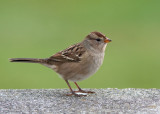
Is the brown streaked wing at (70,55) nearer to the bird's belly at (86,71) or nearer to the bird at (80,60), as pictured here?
the bird at (80,60)

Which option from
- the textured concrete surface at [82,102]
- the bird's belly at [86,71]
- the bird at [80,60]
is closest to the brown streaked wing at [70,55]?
Answer: the bird at [80,60]

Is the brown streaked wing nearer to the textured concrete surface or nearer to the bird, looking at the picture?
the bird

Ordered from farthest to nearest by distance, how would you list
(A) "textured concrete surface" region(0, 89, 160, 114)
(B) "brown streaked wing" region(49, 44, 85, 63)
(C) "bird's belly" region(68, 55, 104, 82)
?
(B) "brown streaked wing" region(49, 44, 85, 63) < (C) "bird's belly" region(68, 55, 104, 82) < (A) "textured concrete surface" region(0, 89, 160, 114)

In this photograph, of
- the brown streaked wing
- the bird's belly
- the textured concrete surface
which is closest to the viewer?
the textured concrete surface

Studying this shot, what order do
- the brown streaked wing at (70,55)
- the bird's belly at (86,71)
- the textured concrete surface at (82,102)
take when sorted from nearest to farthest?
the textured concrete surface at (82,102)
the bird's belly at (86,71)
the brown streaked wing at (70,55)

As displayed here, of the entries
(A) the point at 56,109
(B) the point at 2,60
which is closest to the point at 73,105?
(A) the point at 56,109

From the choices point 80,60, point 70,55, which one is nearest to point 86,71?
point 80,60

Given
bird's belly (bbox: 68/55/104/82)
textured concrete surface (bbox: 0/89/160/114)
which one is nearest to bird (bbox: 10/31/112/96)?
bird's belly (bbox: 68/55/104/82)
